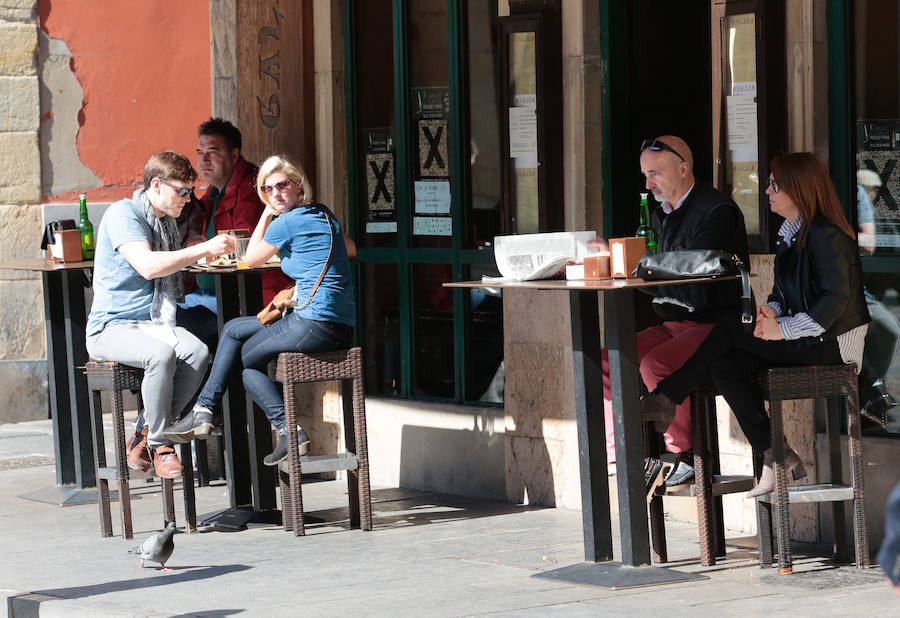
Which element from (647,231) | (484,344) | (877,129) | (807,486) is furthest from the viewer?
(484,344)

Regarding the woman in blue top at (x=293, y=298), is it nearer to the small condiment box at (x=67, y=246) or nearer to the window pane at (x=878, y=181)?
the small condiment box at (x=67, y=246)

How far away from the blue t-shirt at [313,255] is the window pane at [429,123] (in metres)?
1.26

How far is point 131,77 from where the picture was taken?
1152 cm

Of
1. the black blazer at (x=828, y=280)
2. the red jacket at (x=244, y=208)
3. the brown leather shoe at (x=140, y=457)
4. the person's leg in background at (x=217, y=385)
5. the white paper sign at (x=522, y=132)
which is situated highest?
the white paper sign at (x=522, y=132)

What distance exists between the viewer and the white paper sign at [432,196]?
27.6 feet

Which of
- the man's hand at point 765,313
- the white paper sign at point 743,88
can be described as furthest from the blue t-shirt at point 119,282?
the man's hand at point 765,313

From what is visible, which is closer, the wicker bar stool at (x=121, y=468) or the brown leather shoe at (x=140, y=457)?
the wicker bar stool at (x=121, y=468)

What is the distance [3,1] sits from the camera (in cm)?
1112

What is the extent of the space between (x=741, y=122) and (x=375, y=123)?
247cm

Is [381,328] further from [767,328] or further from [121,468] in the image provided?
[767,328]

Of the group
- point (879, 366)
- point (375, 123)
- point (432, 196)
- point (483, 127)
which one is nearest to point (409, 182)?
point (432, 196)

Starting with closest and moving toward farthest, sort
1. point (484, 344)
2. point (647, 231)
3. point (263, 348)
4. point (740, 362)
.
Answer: point (740, 362)
point (647, 231)
point (263, 348)
point (484, 344)

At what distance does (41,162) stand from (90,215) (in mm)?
482

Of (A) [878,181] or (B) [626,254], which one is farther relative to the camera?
(A) [878,181]
